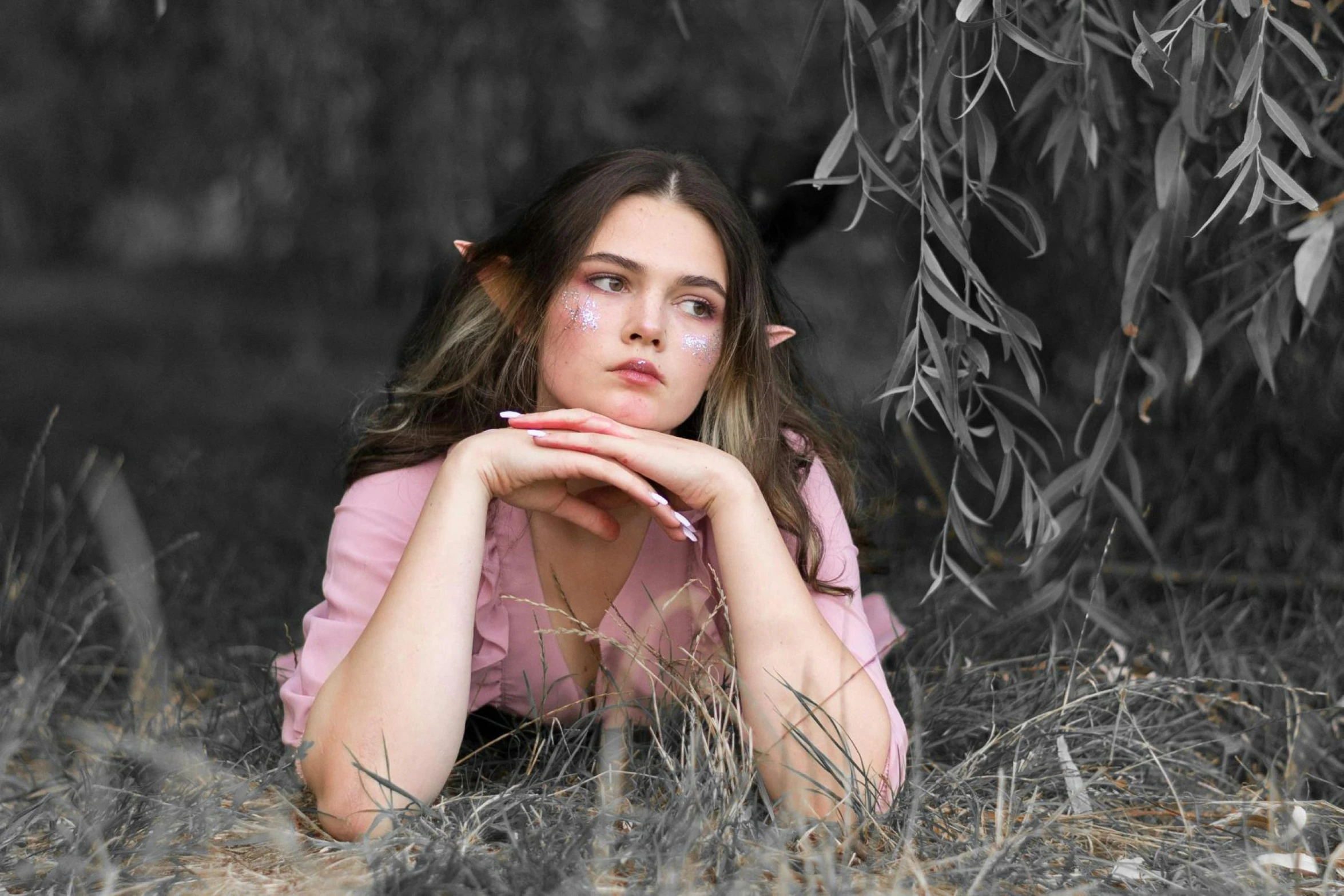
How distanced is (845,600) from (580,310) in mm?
500

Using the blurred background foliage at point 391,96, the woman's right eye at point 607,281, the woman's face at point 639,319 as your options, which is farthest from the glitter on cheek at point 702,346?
the blurred background foliage at point 391,96

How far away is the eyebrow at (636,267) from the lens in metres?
1.63

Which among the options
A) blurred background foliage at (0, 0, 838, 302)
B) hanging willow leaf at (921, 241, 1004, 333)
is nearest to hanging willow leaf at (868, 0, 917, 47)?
hanging willow leaf at (921, 241, 1004, 333)

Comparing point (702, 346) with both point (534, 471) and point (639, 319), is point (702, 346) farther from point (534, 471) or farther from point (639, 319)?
point (534, 471)

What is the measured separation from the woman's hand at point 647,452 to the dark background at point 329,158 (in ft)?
1.10

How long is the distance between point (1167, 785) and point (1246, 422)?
1171 millimetres

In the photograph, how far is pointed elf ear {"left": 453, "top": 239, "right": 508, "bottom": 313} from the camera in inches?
70.8

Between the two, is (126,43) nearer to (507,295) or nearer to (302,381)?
(507,295)

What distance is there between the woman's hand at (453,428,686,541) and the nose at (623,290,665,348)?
6.1 inches

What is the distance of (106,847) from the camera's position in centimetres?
133

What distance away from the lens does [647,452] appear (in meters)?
1.55

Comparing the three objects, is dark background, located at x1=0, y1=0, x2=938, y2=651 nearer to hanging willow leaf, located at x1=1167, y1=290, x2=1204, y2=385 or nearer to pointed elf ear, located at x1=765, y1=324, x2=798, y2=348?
pointed elf ear, located at x1=765, y1=324, x2=798, y2=348

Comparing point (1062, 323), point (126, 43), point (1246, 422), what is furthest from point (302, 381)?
point (1246, 422)

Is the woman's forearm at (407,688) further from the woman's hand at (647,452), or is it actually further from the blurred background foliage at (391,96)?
the blurred background foliage at (391,96)
